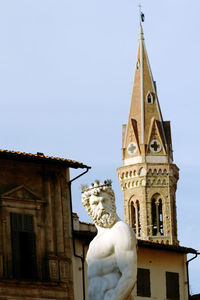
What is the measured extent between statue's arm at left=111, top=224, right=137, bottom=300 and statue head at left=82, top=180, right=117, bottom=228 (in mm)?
213

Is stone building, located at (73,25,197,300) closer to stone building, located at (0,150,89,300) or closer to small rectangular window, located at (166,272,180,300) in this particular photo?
small rectangular window, located at (166,272,180,300)

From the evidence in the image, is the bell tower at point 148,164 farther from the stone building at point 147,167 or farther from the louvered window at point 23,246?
the louvered window at point 23,246

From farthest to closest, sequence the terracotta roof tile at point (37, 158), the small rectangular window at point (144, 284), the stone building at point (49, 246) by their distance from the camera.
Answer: the small rectangular window at point (144, 284) < the terracotta roof tile at point (37, 158) < the stone building at point (49, 246)

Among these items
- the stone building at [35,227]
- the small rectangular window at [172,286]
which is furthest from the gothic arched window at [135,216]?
the stone building at [35,227]

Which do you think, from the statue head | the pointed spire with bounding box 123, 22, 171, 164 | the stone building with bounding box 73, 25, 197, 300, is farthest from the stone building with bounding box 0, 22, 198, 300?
the pointed spire with bounding box 123, 22, 171, 164

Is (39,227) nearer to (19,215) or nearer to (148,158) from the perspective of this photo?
(19,215)

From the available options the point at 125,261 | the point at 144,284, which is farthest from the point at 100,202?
the point at 144,284

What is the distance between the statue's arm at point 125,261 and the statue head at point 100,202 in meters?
0.21

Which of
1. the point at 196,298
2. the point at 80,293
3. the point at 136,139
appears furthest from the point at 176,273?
the point at 136,139

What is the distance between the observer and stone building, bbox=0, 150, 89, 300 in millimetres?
35594

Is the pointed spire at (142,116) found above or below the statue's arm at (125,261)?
above

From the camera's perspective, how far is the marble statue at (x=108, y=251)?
895cm

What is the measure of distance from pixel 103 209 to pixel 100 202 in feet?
0.19

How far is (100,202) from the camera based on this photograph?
9.30m
